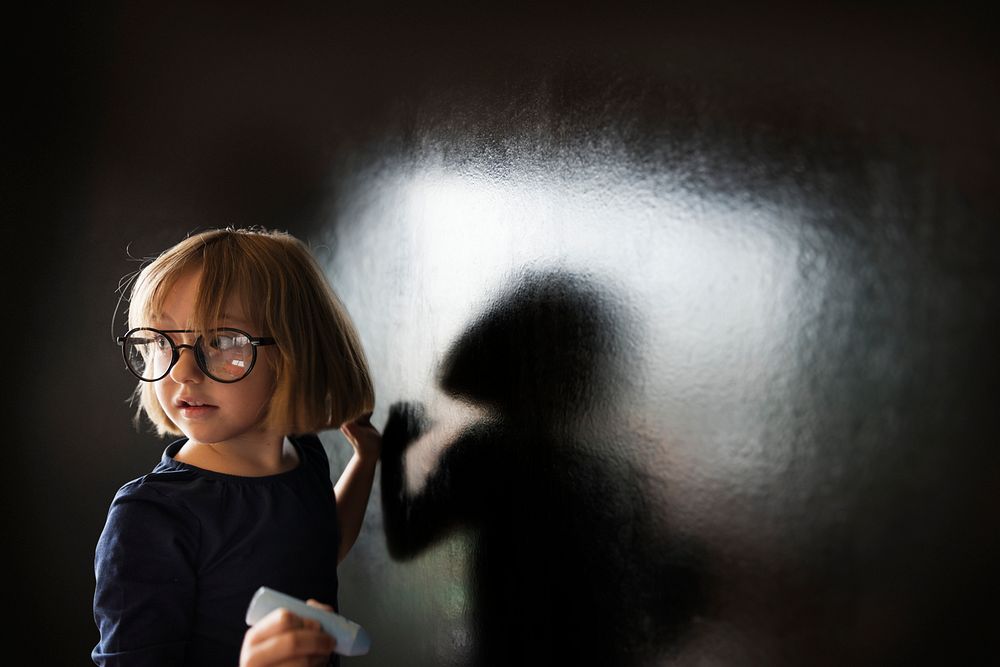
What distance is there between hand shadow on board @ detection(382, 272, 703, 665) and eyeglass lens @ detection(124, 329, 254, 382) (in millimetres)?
240

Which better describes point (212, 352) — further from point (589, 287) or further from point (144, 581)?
point (589, 287)

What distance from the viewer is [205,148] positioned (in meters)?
1.57

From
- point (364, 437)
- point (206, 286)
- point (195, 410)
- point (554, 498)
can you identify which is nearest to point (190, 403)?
point (195, 410)

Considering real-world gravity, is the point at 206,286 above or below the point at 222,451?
above

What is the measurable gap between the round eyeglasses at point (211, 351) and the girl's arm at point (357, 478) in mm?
264

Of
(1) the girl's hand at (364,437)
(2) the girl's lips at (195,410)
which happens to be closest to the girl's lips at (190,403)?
(2) the girl's lips at (195,410)

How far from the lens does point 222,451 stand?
3.86 feet

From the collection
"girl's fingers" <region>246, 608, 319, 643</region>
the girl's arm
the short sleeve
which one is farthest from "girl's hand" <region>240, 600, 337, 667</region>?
the girl's arm

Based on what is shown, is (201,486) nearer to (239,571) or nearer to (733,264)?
(239,571)

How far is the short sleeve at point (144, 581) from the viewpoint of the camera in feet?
3.34

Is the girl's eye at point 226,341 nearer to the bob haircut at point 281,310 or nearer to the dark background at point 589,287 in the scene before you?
the bob haircut at point 281,310

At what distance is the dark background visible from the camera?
2.06ft

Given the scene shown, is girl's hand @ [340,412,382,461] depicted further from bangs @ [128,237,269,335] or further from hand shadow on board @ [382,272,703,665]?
bangs @ [128,237,269,335]

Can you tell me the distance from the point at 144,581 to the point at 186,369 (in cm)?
23
